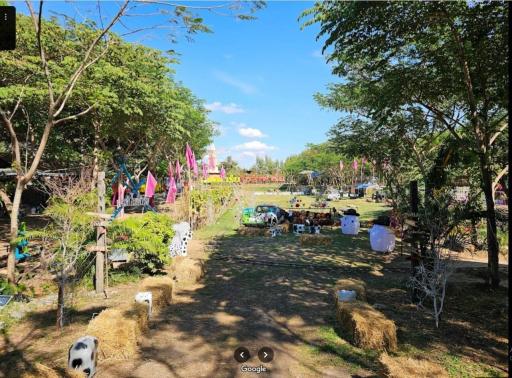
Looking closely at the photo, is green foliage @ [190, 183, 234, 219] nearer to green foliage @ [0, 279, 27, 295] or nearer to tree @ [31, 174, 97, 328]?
tree @ [31, 174, 97, 328]

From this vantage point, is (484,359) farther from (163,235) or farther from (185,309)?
(163,235)

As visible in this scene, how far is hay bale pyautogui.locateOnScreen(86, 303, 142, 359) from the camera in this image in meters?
5.69

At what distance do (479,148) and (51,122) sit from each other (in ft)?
33.9

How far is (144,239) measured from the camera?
10125mm

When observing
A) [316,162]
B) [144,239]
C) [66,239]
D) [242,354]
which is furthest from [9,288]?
[316,162]

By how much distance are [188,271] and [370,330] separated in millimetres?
5677

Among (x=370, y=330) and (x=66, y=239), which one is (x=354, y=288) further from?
(x=66, y=239)

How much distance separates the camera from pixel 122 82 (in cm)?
1412

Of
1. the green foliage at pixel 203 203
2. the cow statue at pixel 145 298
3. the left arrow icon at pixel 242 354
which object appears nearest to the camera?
the left arrow icon at pixel 242 354

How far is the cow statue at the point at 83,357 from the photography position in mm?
4906

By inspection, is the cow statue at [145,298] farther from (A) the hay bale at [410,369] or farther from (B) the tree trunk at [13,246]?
(A) the hay bale at [410,369]

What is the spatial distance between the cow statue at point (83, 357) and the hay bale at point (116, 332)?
1.97 feet

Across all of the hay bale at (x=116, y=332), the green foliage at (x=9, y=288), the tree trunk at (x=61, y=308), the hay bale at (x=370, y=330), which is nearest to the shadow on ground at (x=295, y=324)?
the hay bale at (x=370, y=330)

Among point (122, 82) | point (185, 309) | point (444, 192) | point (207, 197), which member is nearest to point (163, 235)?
point (185, 309)
